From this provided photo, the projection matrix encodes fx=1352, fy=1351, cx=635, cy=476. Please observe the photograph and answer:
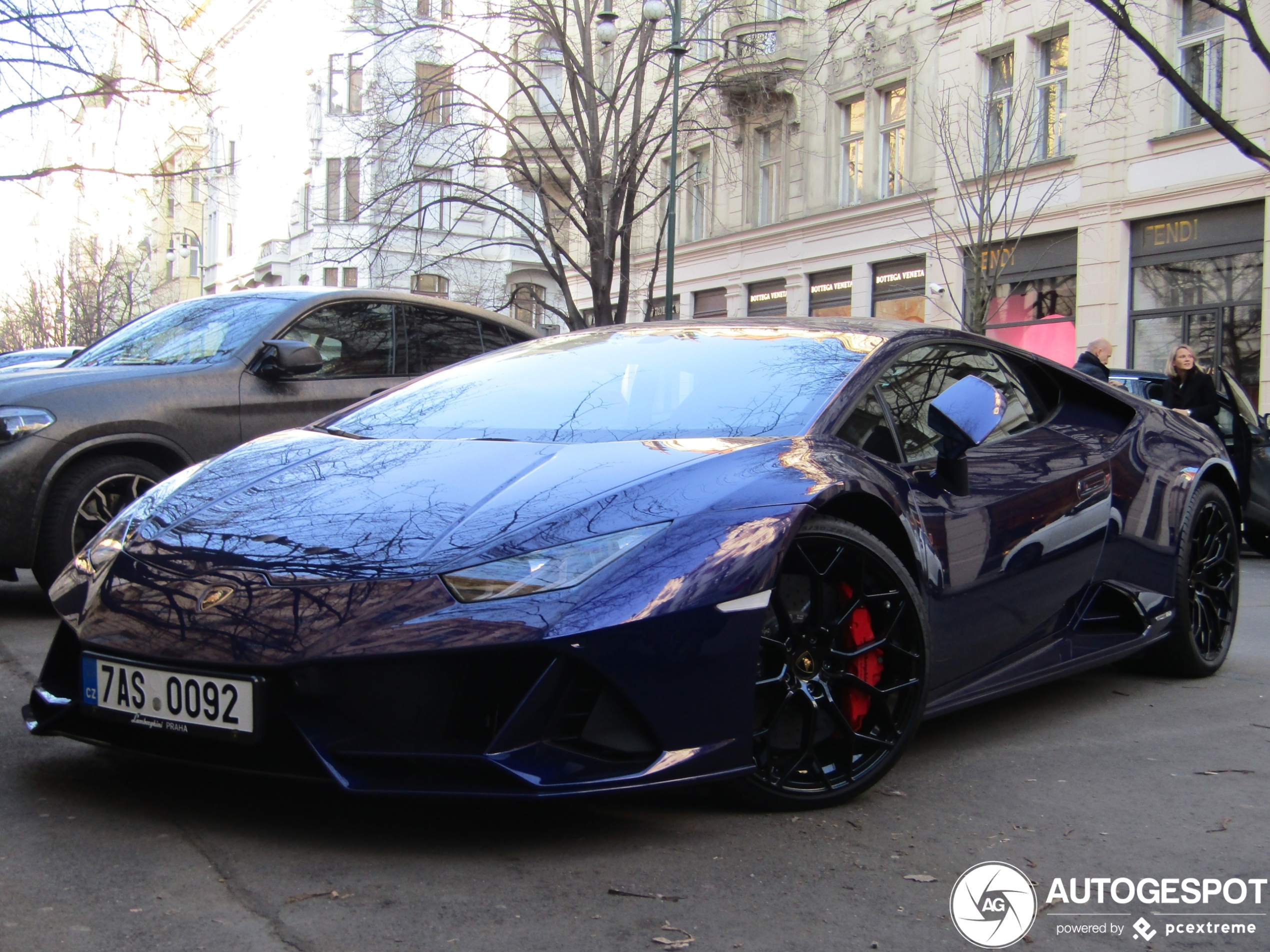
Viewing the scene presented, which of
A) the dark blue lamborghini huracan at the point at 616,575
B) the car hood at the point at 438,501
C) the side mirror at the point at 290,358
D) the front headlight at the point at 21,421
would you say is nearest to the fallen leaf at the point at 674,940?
the dark blue lamborghini huracan at the point at 616,575

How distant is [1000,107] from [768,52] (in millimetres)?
5883

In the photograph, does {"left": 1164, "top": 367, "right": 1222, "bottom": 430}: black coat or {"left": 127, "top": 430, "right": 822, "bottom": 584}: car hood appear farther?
{"left": 1164, "top": 367, "right": 1222, "bottom": 430}: black coat

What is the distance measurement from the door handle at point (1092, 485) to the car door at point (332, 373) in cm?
346

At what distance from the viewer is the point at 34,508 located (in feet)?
18.0

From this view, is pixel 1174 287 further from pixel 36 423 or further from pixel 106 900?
pixel 106 900

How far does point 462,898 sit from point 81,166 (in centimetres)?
1567

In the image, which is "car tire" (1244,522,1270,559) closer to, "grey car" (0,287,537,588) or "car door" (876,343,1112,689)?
"grey car" (0,287,537,588)

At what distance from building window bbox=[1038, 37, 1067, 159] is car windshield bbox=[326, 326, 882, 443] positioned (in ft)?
60.8

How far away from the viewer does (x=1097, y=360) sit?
10891mm

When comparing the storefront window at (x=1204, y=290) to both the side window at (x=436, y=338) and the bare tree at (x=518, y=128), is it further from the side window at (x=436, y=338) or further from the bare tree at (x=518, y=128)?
the side window at (x=436, y=338)

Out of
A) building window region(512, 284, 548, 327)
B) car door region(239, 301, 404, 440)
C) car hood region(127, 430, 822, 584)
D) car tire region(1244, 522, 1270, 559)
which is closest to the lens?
car hood region(127, 430, 822, 584)

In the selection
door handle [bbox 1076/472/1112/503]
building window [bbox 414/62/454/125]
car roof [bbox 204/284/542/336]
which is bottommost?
door handle [bbox 1076/472/1112/503]

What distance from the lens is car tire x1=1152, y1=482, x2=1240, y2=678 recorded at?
187 inches

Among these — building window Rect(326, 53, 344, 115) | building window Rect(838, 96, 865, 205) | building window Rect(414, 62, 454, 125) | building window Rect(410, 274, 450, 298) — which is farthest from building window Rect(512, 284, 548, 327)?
building window Rect(326, 53, 344, 115)
